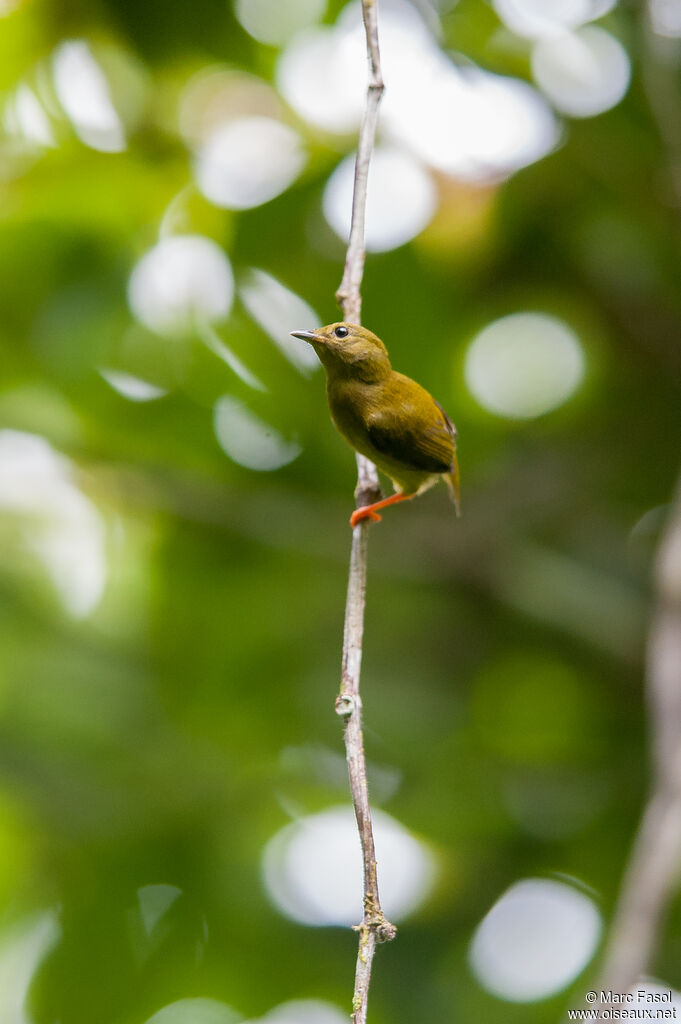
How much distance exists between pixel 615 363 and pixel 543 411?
362 millimetres

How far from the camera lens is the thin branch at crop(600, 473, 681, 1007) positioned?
139cm

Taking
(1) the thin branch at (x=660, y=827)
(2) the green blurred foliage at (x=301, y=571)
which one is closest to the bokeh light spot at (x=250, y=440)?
(2) the green blurred foliage at (x=301, y=571)

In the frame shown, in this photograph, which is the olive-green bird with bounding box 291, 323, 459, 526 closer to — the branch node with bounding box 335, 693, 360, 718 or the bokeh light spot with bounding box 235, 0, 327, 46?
the branch node with bounding box 335, 693, 360, 718

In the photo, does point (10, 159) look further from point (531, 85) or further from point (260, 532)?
point (531, 85)

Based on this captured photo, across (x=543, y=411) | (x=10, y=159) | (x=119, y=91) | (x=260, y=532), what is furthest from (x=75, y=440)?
(x=543, y=411)

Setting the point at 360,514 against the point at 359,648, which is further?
the point at 360,514

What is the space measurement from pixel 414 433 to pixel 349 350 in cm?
29

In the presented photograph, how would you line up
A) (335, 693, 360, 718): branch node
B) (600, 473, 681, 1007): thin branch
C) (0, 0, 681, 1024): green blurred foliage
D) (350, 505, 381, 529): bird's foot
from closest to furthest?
(600, 473, 681, 1007): thin branch → (335, 693, 360, 718): branch node → (350, 505, 381, 529): bird's foot → (0, 0, 681, 1024): green blurred foliage

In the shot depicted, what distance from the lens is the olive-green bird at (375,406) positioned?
8.13 feet

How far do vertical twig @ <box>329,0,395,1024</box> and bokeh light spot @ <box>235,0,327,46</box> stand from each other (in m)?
2.35

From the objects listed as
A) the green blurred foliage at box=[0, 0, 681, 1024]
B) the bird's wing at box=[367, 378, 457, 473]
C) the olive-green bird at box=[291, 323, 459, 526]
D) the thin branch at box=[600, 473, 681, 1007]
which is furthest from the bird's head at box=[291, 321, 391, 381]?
the green blurred foliage at box=[0, 0, 681, 1024]

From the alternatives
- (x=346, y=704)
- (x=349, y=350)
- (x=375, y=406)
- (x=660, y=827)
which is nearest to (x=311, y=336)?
(x=349, y=350)

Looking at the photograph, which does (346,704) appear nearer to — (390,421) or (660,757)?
(660,757)

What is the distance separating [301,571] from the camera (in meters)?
4.55
